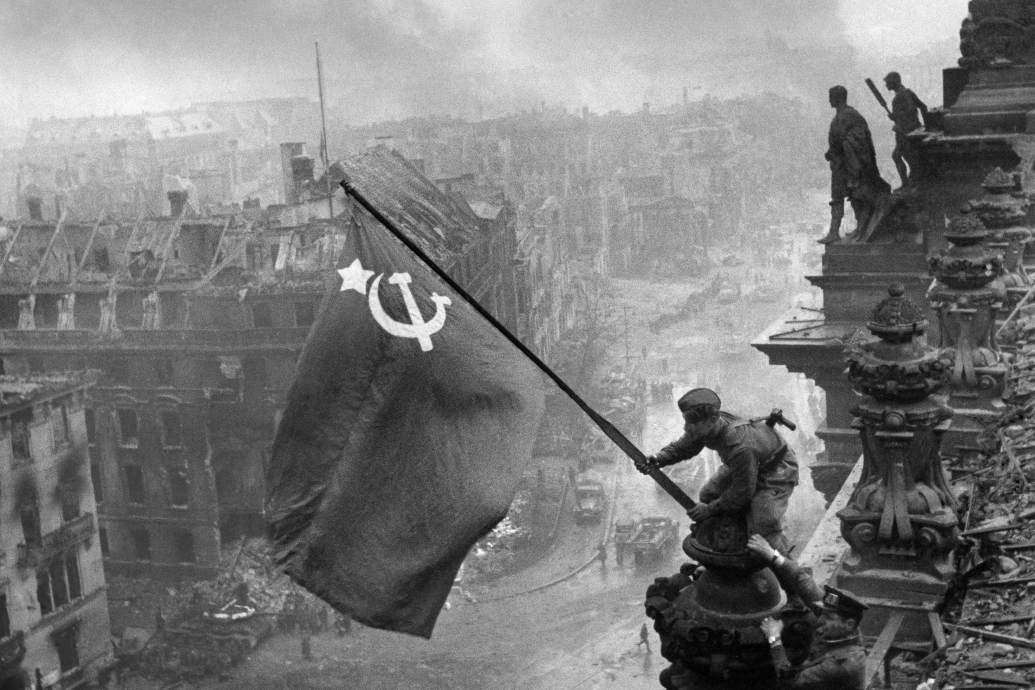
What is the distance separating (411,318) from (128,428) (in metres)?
38.3

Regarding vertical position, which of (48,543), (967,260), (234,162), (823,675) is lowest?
(48,543)

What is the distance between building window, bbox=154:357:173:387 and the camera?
43.4m

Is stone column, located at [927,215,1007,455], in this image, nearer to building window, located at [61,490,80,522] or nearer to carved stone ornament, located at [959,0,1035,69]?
carved stone ornament, located at [959,0,1035,69]

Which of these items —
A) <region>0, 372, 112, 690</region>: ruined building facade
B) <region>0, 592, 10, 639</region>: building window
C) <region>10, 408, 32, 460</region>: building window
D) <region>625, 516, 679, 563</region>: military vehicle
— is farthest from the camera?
<region>625, 516, 679, 563</region>: military vehicle

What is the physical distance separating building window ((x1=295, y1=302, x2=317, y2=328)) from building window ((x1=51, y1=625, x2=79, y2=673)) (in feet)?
37.9

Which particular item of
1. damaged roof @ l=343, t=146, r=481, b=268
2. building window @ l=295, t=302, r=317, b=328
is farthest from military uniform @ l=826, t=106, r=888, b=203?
building window @ l=295, t=302, r=317, b=328

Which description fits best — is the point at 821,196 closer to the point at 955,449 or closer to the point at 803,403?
the point at 803,403

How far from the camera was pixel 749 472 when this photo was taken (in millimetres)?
6535

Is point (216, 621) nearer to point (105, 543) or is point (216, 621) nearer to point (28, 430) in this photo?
point (28, 430)

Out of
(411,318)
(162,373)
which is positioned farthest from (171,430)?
(411,318)

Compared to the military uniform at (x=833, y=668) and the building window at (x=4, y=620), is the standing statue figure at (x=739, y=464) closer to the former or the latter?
the military uniform at (x=833, y=668)

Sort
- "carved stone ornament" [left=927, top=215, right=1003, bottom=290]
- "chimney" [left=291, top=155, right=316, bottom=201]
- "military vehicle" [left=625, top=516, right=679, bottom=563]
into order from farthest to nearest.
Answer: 1. "chimney" [left=291, top=155, right=316, bottom=201]
2. "military vehicle" [left=625, top=516, right=679, bottom=563]
3. "carved stone ornament" [left=927, top=215, right=1003, bottom=290]

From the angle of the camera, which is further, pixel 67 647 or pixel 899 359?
pixel 67 647

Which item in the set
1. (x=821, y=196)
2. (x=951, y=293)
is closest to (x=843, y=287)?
(x=951, y=293)
